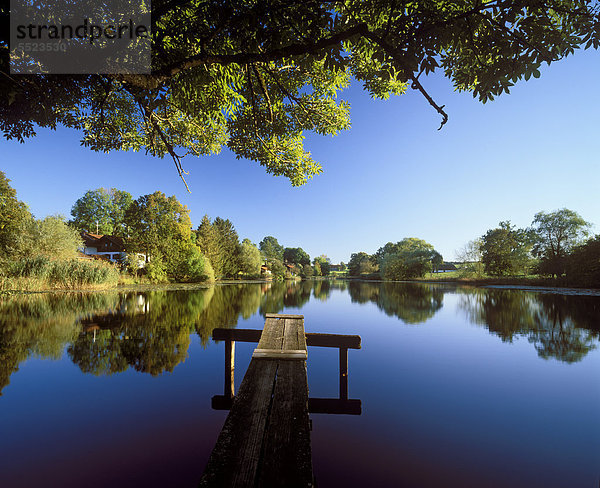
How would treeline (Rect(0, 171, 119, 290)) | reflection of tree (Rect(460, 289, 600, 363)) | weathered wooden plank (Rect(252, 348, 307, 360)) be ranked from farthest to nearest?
treeline (Rect(0, 171, 119, 290)) < reflection of tree (Rect(460, 289, 600, 363)) < weathered wooden plank (Rect(252, 348, 307, 360))

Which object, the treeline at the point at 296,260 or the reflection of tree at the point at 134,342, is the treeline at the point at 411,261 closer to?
the treeline at the point at 296,260

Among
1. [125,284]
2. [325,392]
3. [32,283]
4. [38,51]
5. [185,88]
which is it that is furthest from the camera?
[125,284]

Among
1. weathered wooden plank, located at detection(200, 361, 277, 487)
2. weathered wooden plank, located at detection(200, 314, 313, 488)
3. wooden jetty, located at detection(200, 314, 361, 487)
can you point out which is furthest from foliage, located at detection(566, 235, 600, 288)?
weathered wooden plank, located at detection(200, 361, 277, 487)

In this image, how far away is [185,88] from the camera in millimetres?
4258

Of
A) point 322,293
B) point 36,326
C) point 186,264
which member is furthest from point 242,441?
point 186,264

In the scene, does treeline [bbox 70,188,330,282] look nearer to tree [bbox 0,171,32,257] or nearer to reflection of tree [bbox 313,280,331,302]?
tree [bbox 0,171,32,257]

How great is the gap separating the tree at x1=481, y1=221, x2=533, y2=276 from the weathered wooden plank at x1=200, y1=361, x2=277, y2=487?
156ft

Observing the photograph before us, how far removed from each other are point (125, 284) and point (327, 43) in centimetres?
2594

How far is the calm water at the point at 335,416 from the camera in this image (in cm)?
291

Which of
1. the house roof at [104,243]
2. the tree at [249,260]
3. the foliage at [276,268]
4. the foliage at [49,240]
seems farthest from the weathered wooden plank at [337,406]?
the foliage at [276,268]

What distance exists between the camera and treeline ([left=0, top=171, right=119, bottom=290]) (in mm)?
16141

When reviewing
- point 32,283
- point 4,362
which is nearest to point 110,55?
point 4,362

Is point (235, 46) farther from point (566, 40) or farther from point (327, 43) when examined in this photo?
point (566, 40)

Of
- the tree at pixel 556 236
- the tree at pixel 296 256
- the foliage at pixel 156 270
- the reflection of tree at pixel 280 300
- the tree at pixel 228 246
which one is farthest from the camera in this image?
the tree at pixel 296 256
